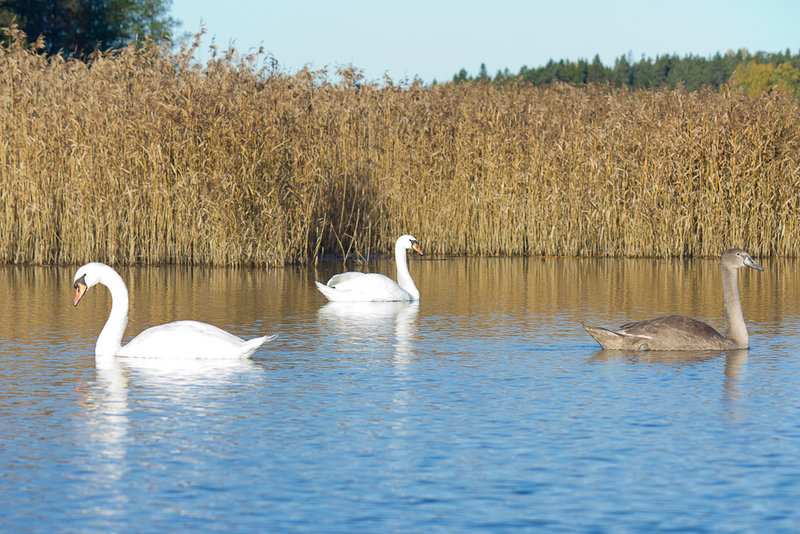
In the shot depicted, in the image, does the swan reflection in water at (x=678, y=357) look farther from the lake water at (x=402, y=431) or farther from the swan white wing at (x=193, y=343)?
the swan white wing at (x=193, y=343)

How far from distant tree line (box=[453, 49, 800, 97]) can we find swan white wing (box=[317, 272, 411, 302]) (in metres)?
77.3

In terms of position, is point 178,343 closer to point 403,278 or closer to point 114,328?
point 114,328

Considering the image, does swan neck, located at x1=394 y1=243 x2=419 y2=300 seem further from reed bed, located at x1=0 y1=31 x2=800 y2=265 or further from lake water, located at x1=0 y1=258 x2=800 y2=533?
reed bed, located at x1=0 y1=31 x2=800 y2=265

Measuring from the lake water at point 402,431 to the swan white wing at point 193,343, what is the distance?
0.15m

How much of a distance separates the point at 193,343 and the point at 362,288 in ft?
17.3

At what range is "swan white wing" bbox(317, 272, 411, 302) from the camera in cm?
1383

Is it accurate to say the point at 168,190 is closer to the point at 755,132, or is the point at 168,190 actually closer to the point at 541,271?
the point at 541,271

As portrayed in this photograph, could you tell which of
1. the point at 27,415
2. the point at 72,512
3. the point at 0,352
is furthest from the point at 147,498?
the point at 0,352

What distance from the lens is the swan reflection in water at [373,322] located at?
10.5 metres

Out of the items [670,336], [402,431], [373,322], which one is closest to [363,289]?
[373,322]

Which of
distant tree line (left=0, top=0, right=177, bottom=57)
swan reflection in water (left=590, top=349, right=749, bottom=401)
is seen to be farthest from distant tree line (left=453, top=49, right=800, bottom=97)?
swan reflection in water (left=590, top=349, right=749, bottom=401)

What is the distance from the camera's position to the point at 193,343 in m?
8.80

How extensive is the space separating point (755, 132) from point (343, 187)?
7844 mm

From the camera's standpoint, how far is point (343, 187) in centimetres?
2108
